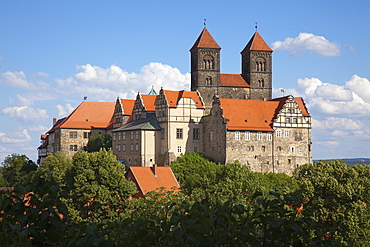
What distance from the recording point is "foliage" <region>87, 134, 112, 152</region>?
272ft

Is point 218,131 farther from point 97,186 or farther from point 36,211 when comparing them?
point 36,211

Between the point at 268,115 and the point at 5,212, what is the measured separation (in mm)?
66041

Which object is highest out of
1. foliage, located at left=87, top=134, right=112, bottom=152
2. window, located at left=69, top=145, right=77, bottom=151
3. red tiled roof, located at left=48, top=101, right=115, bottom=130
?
red tiled roof, located at left=48, top=101, right=115, bottom=130

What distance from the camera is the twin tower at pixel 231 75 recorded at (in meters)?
83.6

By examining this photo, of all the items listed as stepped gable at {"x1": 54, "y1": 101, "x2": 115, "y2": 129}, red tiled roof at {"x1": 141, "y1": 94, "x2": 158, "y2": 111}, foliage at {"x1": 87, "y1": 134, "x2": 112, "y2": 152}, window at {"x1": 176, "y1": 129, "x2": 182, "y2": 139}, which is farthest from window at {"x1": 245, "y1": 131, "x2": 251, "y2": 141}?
stepped gable at {"x1": 54, "y1": 101, "x2": 115, "y2": 129}

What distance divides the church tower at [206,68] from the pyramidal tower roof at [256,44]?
6212 mm

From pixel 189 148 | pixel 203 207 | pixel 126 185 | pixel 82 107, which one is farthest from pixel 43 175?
pixel 82 107

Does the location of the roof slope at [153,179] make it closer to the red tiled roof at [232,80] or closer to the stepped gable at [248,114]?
the stepped gable at [248,114]

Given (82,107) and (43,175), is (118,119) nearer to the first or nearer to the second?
(82,107)

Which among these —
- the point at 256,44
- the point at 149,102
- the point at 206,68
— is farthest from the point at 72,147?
the point at 256,44

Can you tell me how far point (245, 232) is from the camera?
7.91 metres

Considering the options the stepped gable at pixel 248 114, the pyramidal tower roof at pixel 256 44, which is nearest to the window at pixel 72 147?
the stepped gable at pixel 248 114

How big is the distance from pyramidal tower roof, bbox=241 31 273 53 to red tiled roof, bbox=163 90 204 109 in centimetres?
1745

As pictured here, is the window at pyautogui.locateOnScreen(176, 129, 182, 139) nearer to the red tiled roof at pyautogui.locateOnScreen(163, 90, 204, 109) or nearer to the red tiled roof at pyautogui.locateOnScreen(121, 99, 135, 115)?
the red tiled roof at pyautogui.locateOnScreen(163, 90, 204, 109)
